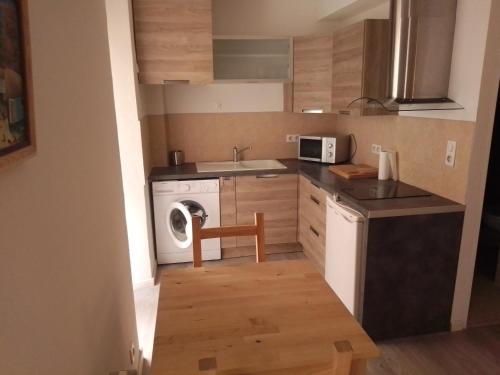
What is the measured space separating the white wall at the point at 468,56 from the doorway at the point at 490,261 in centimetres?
103

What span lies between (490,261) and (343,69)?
216 cm

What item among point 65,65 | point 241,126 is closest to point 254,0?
point 241,126

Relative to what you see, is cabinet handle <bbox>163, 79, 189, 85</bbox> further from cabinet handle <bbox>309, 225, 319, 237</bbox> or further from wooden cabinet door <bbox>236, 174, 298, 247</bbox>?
cabinet handle <bbox>309, 225, 319, 237</bbox>

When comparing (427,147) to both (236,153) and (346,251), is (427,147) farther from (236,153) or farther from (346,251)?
(236,153)

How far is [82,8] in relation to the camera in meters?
1.24

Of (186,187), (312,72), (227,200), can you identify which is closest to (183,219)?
(186,187)

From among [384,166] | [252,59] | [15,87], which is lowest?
[384,166]

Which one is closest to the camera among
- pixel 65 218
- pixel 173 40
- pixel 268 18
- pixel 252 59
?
pixel 65 218

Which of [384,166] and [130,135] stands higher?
[130,135]

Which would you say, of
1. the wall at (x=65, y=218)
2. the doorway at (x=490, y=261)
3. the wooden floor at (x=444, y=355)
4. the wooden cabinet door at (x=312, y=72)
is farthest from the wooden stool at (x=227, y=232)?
the wooden cabinet door at (x=312, y=72)

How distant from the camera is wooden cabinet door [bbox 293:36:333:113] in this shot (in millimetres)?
3164

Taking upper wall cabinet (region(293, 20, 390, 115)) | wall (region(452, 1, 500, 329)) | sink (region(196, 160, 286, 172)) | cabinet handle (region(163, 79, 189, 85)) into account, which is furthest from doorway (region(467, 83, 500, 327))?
cabinet handle (region(163, 79, 189, 85))

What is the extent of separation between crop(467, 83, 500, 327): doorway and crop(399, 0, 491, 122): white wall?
1.03 metres

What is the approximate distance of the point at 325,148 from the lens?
3498 mm
